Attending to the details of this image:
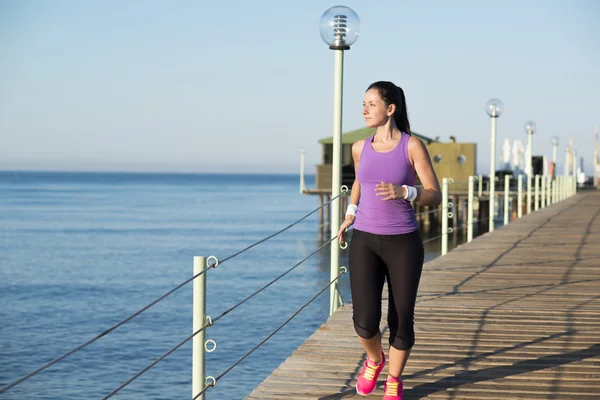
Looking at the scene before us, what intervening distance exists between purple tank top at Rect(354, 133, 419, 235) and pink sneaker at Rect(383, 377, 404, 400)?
0.73 metres

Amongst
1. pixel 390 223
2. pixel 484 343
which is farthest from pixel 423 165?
pixel 484 343

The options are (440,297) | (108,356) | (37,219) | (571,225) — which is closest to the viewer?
(440,297)

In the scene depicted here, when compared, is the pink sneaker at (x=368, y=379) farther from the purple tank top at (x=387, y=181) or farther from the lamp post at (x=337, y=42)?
the lamp post at (x=337, y=42)

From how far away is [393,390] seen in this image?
4195 mm

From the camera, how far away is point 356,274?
164 inches

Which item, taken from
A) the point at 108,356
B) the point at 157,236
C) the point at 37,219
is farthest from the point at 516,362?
the point at 37,219

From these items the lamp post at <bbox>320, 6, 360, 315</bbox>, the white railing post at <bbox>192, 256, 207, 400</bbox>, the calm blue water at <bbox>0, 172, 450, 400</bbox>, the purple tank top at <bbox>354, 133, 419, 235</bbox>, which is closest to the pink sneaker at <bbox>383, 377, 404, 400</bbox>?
the purple tank top at <bbox>354, 133, 419, 235</bbox>

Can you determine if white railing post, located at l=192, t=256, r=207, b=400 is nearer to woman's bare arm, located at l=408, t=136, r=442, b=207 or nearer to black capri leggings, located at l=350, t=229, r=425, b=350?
black capri leggings, located at l=350, t=229, r=425, b=350

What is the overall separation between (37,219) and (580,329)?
158 ft

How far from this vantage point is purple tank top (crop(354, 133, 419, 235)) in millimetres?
3990

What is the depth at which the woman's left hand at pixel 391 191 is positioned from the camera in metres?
3.75

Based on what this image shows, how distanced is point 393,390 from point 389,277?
54 centimetres

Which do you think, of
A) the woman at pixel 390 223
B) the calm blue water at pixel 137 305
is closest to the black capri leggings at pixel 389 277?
the woman at pixel 390 223

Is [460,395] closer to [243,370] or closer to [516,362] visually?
[516,362]
